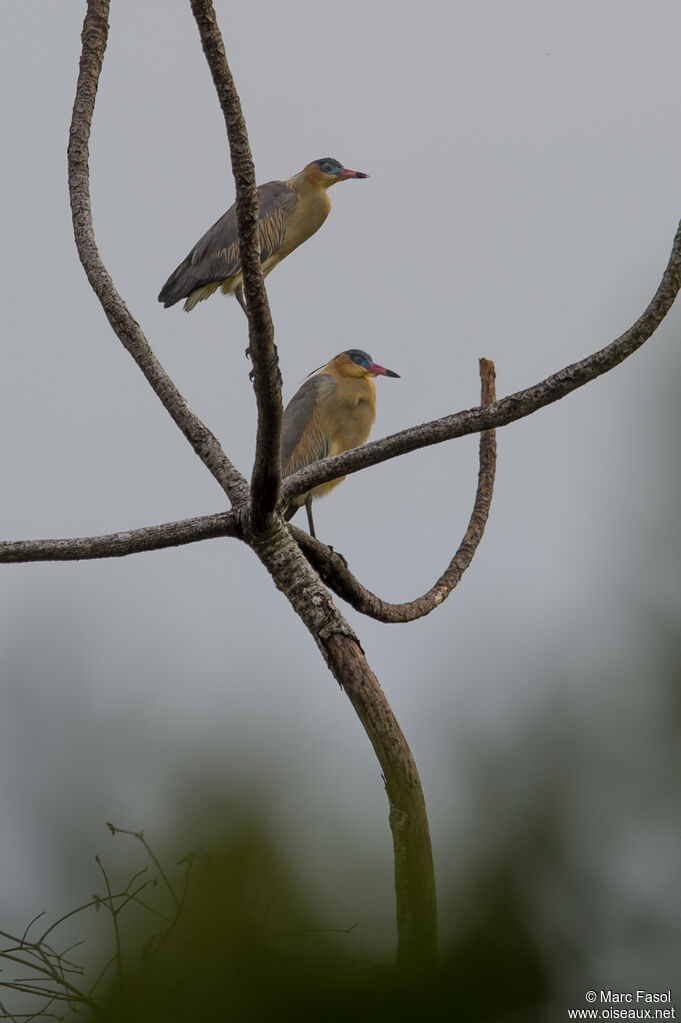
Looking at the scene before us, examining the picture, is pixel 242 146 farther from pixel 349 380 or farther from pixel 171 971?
pixel 349 380

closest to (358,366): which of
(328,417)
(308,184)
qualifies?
(328,417)

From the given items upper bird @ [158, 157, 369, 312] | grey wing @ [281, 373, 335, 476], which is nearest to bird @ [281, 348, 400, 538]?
grey wing @ [281, 373, 335, 476]

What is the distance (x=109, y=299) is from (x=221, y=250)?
292 centimetres

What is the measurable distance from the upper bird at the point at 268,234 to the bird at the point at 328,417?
1.00m

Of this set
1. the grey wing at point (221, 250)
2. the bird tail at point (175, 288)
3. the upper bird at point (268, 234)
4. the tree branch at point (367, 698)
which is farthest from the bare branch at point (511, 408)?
the bird tail at point (175, 288)

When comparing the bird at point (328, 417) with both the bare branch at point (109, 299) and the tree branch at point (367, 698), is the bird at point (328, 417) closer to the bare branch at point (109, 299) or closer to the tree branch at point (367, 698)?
the bare branch at point (109, 299)

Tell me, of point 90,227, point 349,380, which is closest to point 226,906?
point 90,227

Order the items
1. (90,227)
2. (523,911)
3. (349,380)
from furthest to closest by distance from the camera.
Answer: (349,380), (90,227), (523,911)

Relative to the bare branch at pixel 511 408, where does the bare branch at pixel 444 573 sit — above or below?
below

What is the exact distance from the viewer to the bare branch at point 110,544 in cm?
249

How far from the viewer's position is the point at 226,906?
0.56 m

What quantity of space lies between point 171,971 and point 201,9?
1585 millimetres

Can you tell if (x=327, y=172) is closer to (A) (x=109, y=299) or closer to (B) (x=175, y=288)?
(B) (x=175, y=288)

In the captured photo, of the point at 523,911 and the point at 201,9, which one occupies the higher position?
the point at 201,9
